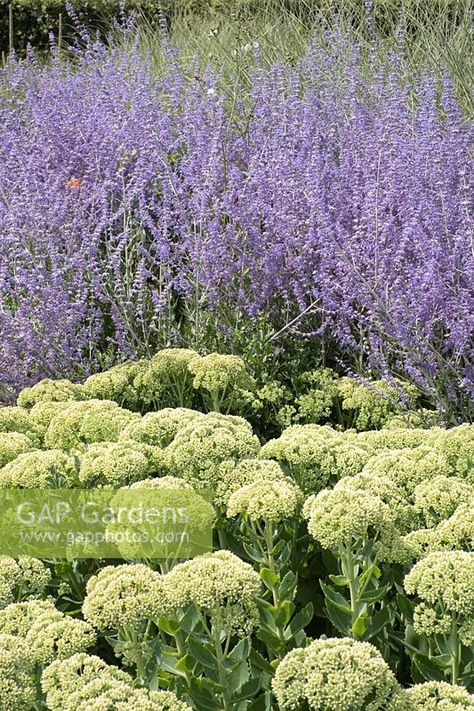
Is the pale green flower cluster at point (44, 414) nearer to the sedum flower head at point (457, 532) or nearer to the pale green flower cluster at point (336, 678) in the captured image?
the sedum flower head at point (457, 532)

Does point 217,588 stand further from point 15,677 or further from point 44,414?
point 44,414

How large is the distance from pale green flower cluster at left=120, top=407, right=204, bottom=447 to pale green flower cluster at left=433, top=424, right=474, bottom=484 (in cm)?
75

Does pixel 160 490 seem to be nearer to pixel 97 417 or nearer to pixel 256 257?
pixel 97 417

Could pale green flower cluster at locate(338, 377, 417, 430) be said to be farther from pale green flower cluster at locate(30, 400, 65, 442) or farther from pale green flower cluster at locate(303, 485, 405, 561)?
pale green flower cluster at locate(303, 485, 405, 561)

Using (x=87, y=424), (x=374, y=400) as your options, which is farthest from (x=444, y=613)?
(x=374, y=400)

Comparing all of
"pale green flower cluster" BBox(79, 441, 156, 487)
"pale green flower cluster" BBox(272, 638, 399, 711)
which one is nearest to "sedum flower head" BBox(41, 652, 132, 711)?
"pale green flower cluster" BBox(272, 638, 399, 711)

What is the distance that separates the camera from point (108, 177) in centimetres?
476

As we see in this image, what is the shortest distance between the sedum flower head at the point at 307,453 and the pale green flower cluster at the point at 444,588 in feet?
2.14

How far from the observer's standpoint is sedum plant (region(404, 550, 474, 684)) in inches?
77.0

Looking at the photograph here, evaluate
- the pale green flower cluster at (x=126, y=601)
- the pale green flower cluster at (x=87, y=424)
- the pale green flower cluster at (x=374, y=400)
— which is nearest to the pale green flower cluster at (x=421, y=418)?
the pale green flower cluster at (x=374, y=400)

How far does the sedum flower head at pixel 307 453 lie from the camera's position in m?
2.68

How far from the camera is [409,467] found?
2.55 m

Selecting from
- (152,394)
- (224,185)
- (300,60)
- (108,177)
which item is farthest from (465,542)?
(300,60)

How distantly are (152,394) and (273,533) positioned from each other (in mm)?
1360
